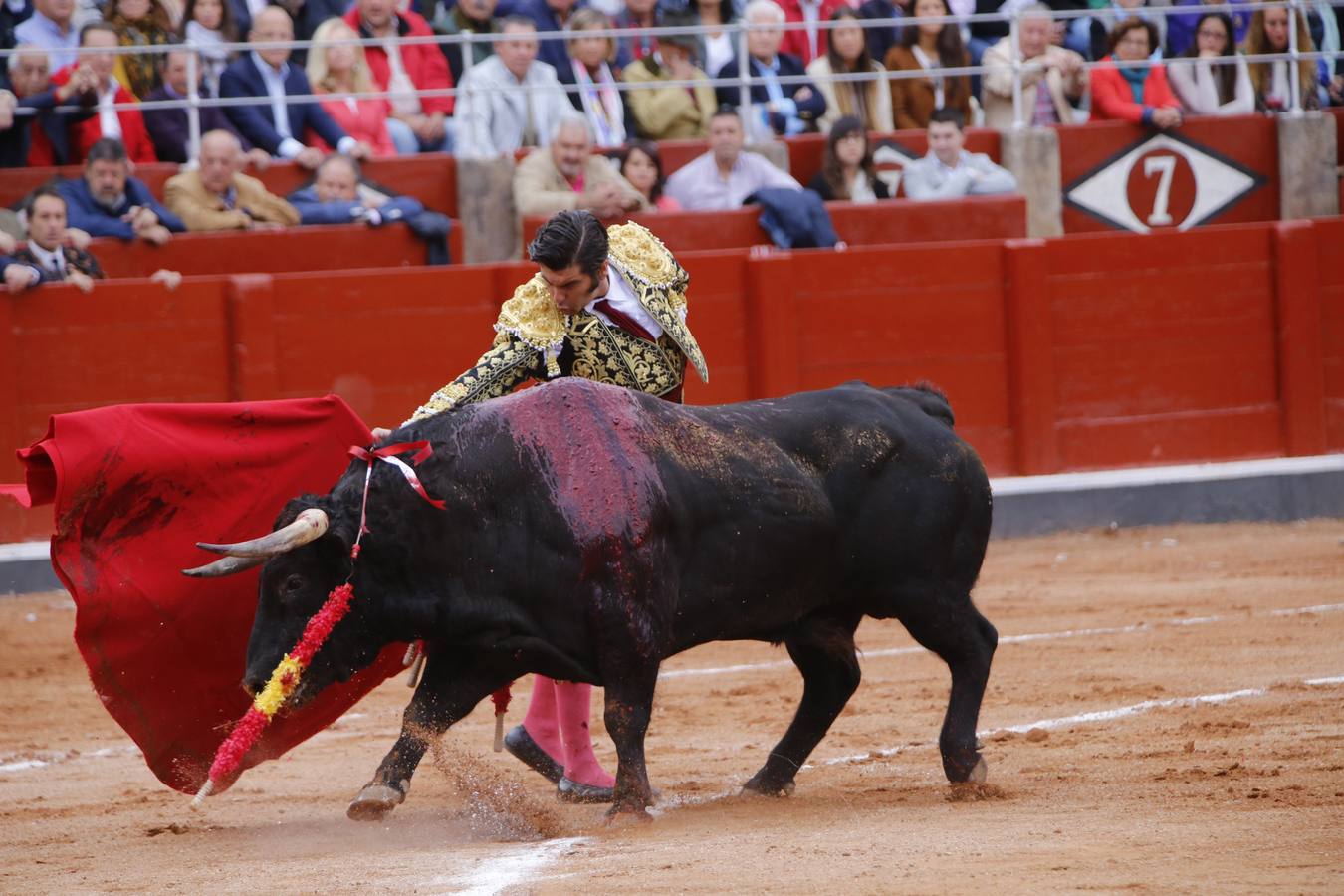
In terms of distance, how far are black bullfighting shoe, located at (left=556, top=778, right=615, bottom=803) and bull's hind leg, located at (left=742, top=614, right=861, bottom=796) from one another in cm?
36

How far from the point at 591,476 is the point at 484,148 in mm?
5379

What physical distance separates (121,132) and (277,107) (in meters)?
0.73

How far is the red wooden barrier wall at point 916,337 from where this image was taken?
8.55 m

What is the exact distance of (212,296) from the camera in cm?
864

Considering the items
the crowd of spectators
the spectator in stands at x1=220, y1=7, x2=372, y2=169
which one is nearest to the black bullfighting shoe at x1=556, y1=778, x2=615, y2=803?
the crowd of spectators

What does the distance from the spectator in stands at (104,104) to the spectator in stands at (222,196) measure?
0.37 m

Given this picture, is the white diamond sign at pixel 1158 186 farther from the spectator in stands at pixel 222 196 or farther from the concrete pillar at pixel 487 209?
the spectator in stands at pixel 222 196

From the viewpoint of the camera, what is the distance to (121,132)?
902 cm

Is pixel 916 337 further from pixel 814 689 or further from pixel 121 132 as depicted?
pixel 814 689

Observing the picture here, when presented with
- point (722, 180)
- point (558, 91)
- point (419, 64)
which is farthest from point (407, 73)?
point (722, 180)

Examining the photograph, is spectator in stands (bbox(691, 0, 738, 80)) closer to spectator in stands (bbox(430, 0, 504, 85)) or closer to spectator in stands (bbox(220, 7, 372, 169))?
spectator in stands (bbox(430, 0, 504, 85))

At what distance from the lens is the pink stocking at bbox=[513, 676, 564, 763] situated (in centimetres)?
511

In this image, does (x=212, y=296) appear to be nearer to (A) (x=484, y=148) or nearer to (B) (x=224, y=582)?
(A) (x=484, y=148)

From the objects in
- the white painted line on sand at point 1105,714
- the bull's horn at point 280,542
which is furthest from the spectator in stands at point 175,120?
the bull's horn at point 280,542
